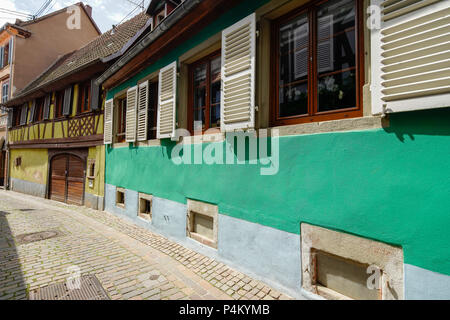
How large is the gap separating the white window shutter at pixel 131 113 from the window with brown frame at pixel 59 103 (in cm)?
681

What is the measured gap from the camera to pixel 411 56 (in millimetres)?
2064

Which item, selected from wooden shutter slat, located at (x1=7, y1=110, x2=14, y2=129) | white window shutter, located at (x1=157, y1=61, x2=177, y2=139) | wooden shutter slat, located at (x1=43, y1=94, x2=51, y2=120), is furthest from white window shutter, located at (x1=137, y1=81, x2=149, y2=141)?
wooden shutter slat, located at (x1=7, y1=110, x2=14, y2=129)

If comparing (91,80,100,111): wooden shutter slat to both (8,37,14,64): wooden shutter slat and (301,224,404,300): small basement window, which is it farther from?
(8,37,14,64): wooden shutter slat

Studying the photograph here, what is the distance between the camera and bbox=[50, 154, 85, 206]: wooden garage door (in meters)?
9.97

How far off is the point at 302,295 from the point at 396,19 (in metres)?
3.15

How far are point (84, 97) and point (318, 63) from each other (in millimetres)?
10176

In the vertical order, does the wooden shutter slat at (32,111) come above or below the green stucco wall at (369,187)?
above

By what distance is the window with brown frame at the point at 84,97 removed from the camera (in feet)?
32.1

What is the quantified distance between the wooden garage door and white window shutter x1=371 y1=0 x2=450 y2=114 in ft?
35.1

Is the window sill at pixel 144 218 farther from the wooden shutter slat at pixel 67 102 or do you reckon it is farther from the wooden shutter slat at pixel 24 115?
the wooden shutter slat at pixel 24 115

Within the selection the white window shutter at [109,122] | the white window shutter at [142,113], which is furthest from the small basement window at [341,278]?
the white window shutter at [109,122]

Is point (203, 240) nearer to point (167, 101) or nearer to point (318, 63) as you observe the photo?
point (167, 101)

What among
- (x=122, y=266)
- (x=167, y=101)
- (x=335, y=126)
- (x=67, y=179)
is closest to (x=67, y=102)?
(x=67, y=179)

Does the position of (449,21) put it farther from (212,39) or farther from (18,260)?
(18,260)
